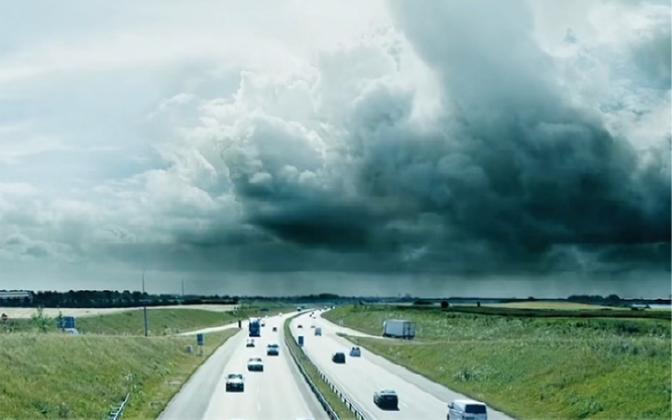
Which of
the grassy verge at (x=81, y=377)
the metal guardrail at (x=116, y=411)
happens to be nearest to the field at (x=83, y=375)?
the grassy verge at (x=81, y=377)

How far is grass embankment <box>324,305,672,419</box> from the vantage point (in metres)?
59.5

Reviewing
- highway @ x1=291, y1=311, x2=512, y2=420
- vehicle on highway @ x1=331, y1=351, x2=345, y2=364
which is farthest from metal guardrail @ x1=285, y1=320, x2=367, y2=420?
vehicle on highway @ x1=331, y1=351, x2=345, y2=364

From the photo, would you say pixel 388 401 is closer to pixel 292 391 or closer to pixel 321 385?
pixel 292 391

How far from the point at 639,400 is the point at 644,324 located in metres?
60.5

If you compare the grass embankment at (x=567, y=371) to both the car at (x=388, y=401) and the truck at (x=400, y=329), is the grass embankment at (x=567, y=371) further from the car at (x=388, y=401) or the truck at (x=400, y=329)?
the truck at (x=400, y=329)

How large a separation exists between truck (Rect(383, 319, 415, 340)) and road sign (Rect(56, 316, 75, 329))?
2177 inches

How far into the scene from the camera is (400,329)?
6043 inches

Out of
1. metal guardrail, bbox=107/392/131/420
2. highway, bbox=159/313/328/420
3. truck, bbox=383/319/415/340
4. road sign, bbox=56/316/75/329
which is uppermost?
road sign, bbox=56/316/75/329

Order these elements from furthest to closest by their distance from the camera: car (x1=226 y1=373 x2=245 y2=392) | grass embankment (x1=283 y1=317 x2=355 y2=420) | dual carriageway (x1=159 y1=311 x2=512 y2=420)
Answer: car (x1=226 y1=373 x2=245 y2=392) → dual carriageway (x1=159 y1=311 x2=512 y2=420) → grass embankment (x1=283 y1=317 x2=355 y2=420)

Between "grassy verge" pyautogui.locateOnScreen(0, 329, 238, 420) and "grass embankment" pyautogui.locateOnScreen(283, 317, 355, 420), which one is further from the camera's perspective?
"grass embankment" pyautogui.locateOnScreen(283, 317, 355, 420)

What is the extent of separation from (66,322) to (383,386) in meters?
59.6

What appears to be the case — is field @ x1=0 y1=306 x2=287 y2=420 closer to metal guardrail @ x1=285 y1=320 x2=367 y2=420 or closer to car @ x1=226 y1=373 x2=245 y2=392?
car @ x1=226 y1=373 x2=245 y2=392

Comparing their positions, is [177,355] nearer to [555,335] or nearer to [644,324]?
[555,335]

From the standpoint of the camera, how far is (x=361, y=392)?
2987 inches
